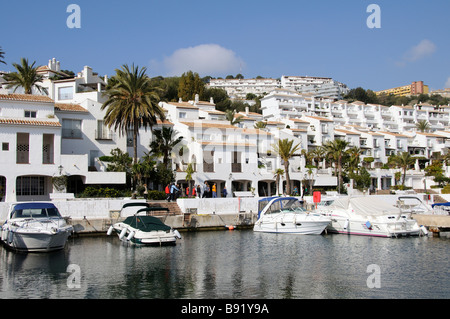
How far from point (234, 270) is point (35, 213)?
15.4 meters

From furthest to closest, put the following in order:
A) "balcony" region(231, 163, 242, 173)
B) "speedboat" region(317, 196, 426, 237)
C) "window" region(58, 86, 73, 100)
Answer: "window" region(58, 86, 73, 100)
"balcony" region(231, 163, 242, 173)
"speedboat" region(317, 196, 426, 237)

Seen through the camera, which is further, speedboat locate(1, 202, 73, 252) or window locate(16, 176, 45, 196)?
window locate(16, 176, 45, 196)

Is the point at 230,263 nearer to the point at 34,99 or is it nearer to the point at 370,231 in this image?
the point at 370,231

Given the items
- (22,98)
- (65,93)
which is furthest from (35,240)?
(65,93)

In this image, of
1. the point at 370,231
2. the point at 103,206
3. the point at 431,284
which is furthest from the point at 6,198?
the point at 431,284

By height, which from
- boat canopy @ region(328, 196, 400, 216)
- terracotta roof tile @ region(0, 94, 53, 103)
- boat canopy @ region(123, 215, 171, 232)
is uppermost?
terracotta roof tile @ region(0, 94, 53, 103)

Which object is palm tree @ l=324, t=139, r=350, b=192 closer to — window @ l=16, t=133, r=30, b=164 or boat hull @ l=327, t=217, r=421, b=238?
boat hull @ l=327, t=217, r=421, b=238

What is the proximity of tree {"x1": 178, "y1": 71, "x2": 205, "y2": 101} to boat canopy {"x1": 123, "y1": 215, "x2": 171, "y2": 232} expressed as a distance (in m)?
75.5

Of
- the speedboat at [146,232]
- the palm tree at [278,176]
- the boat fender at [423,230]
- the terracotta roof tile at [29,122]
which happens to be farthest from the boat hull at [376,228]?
the terracotta roof tile at [29,122]

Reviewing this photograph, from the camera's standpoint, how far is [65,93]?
6750 cm

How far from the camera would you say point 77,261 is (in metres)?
25.7

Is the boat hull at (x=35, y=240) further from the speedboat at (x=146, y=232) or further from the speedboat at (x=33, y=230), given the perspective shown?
the speedboat at (x=146, y=232)

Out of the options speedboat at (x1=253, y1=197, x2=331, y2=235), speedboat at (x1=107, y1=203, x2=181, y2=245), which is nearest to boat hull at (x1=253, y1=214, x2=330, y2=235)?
speedboat at (x1=253, y1=197, x2=331, y2=235)

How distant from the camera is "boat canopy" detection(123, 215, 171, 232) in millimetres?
31750
